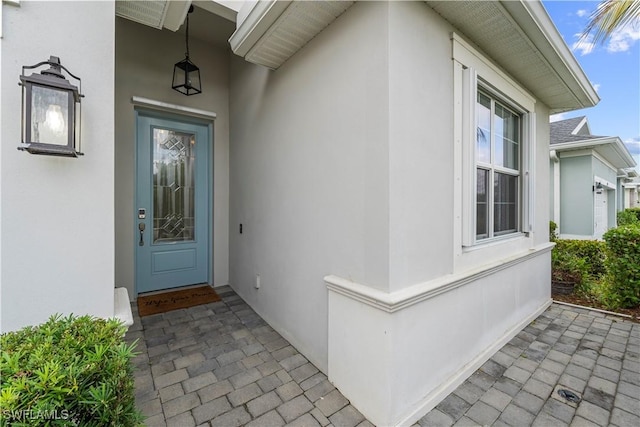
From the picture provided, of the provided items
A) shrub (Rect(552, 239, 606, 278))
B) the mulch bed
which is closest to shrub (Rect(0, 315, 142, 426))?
the mulch bed

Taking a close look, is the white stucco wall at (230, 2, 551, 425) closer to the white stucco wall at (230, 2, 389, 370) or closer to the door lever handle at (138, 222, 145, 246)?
the white stucco wall at (230, 2, 389, 370)

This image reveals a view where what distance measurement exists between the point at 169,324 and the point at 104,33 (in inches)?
111

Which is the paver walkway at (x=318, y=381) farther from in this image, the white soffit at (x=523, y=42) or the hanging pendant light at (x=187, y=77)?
the hanging pendant light at (x=187, y=77)

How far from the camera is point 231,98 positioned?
428cm

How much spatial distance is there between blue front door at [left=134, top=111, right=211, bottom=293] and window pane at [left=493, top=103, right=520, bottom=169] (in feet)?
13.0

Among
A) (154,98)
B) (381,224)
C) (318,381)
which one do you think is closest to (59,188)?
(381,224)

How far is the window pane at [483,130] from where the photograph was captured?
264 cm

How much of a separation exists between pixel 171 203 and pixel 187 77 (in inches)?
71.2

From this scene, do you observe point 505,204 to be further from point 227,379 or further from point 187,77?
point 187,77

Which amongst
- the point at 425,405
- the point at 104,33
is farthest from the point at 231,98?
the point at 425,405

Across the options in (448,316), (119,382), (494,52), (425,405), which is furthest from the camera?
(494,52)

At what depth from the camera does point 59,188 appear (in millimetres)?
1716

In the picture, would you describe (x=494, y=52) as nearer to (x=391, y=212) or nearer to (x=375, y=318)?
(x=391, y=212)

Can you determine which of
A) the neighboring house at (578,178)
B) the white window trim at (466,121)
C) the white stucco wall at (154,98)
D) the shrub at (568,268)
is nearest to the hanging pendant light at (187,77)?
the white stucco wall at (154,98)
